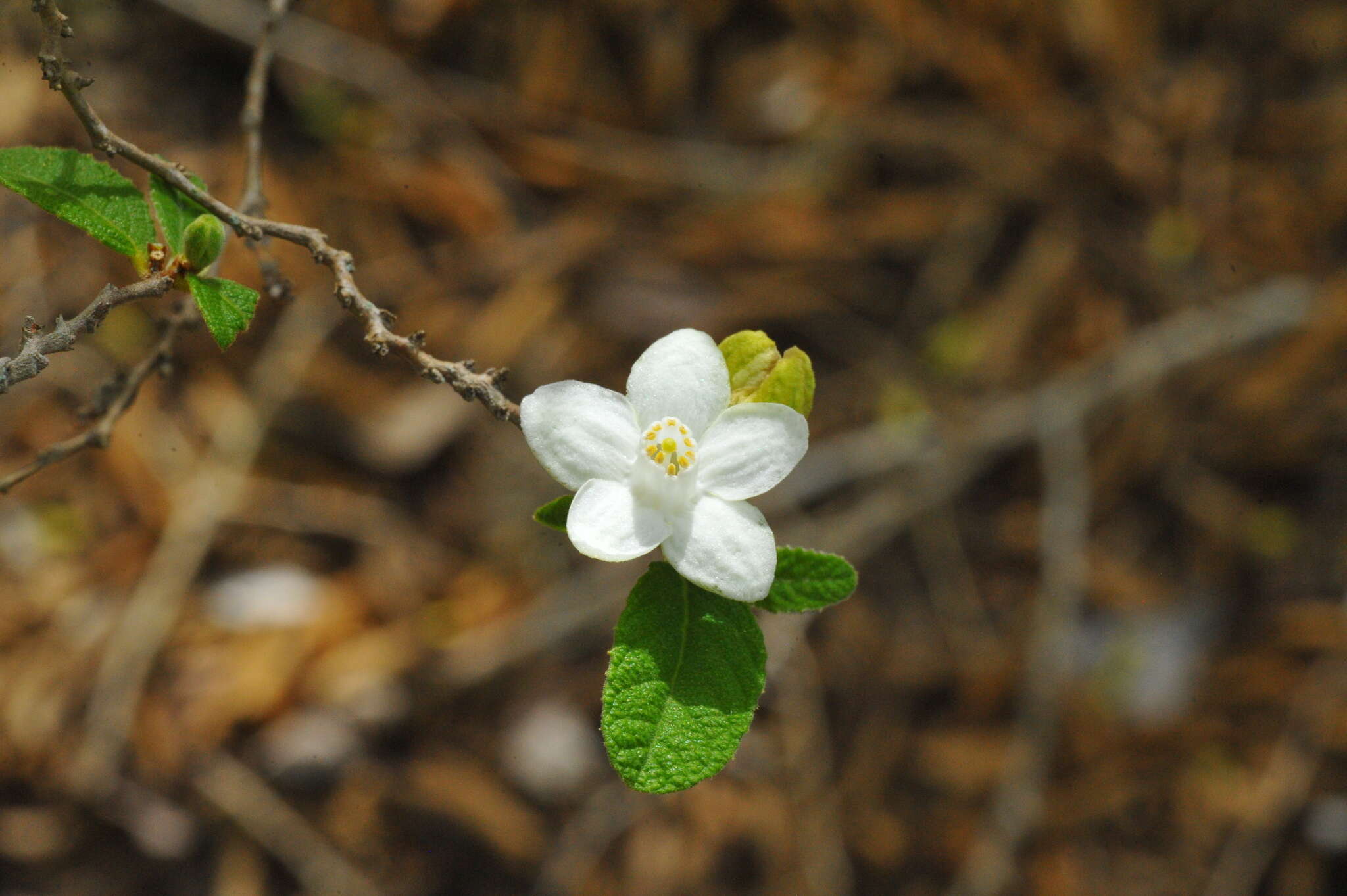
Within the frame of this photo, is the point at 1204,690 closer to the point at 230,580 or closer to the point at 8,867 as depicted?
the point at 230,580

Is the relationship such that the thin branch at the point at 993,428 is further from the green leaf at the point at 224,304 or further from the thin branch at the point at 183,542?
the green leaf at the point at 224,304

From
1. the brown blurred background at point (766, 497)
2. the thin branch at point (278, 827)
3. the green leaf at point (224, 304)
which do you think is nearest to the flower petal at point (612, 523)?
the green leaf at point (224, 304)

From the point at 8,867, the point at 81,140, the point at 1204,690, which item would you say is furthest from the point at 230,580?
the point at 1204,690

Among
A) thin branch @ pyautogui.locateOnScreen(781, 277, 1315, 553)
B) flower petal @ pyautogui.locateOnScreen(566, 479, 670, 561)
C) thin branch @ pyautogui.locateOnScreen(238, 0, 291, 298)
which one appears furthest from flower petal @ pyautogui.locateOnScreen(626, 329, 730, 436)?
thin branch @ pyautogui.locateOnScreen(781, 277, 1315, 553)

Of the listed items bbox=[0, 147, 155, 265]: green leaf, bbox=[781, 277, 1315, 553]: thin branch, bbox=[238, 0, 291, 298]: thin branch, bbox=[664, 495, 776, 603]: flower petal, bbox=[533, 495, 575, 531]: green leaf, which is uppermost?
bbox=[781, 277, 1315, 553]: thin branch

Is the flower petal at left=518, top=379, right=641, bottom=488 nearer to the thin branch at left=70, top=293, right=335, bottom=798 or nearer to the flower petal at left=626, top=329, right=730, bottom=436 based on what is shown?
the flower petal at left=626, top=329, right=730, bottom=436

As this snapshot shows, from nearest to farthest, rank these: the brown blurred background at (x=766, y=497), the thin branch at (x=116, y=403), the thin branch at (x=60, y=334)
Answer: the thin branch at (x=60, y=334) → the thin branch at (x=116, y=403) → the brown blurred background at (x=766, y=497)
